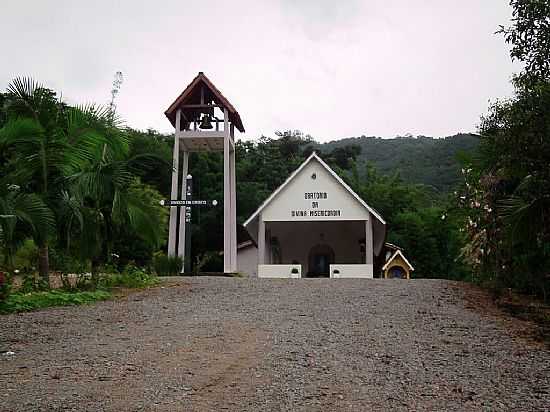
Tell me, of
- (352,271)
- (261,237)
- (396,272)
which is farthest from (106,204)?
(396,272)

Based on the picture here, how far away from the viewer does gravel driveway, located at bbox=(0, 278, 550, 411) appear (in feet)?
17.1

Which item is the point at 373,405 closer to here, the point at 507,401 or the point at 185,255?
the point at 507,401

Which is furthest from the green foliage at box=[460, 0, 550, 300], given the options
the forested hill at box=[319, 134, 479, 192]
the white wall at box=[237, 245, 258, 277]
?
the forested hill at box=[319, 134, 479, 192]

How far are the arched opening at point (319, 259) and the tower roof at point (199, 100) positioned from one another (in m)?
6.74

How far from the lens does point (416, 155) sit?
57.5m

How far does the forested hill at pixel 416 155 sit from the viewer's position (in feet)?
159

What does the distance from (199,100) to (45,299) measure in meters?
13.8

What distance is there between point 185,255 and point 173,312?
36.0 feet

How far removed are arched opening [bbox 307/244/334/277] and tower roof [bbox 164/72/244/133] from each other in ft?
22.1

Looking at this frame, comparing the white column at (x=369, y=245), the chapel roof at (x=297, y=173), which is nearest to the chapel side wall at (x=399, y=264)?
the chapel roof at (x=297, y=173)

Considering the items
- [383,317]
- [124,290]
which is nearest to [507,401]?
[383,317]

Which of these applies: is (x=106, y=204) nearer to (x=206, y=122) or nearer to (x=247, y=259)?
(x=206, y=122)

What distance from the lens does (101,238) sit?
504 inches

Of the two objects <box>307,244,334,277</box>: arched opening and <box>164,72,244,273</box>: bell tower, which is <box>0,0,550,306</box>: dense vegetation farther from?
<box>307,244,334,277</box>: arched opening
